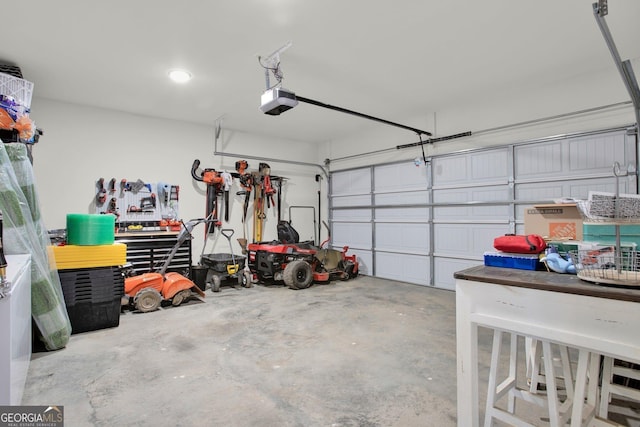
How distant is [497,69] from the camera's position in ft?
12.1

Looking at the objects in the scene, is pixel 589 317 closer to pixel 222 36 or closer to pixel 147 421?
pixel 147 421

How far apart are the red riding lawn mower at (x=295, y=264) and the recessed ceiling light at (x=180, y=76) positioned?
2.63 meters

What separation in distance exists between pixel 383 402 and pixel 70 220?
3.18 m

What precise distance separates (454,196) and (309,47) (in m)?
3.19

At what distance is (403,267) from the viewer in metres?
5.68

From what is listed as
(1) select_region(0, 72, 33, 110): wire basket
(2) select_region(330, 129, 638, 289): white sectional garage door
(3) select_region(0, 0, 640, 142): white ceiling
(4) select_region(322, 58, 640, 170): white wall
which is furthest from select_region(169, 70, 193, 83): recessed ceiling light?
(2) select_region(330, 129, 638, 289): white sectional garage door

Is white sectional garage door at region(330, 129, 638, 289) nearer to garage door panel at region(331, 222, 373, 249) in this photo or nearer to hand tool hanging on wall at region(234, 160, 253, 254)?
garage door panel at region(331, 222, 373, 249)

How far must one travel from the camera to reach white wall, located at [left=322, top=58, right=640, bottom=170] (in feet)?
12.1

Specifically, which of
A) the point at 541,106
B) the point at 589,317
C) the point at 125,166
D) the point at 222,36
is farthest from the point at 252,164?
the point at 589,317

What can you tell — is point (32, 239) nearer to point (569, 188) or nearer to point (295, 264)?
point (295, 264)

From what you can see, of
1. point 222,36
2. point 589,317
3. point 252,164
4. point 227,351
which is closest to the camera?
point 589,317

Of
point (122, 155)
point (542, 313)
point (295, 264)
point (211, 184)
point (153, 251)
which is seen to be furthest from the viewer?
point (211, 184)

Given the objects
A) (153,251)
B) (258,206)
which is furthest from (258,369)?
(258,206)

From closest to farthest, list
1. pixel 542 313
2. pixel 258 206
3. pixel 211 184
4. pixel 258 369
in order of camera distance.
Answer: pixel 542 313 < pixel 258 369 < pixel 211 184 < pixel 258 206
